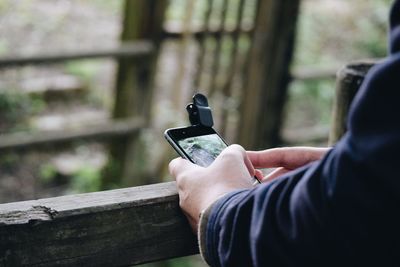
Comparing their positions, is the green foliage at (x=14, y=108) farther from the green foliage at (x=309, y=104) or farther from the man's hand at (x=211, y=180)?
the man's hand at (x=211, y=180)

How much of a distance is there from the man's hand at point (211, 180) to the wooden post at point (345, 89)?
2.04 ft

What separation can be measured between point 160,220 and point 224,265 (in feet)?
0.61

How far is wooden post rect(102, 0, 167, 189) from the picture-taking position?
132 inches

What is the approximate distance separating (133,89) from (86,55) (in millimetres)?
364

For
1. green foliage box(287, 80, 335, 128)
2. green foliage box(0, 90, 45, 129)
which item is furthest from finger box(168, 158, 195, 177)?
green foliage box(287, 80, 335, 128)

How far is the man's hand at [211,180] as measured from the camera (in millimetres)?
896

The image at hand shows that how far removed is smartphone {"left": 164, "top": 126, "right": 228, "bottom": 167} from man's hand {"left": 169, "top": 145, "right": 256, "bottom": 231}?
5 centimetres

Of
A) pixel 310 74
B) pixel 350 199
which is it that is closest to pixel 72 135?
pixel 310 74

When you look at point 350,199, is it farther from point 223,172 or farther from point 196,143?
point 196,143

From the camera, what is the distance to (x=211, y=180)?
0.91 meters

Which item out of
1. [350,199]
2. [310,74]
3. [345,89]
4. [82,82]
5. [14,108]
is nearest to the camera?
[350,199]

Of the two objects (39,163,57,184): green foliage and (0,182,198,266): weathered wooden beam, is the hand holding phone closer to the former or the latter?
A: (0,182,198,266): weathered wooden beam

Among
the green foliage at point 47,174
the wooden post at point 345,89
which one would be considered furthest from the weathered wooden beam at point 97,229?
the green foliage at point 47,174

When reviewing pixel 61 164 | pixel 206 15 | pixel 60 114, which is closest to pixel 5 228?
pixel 206 15
